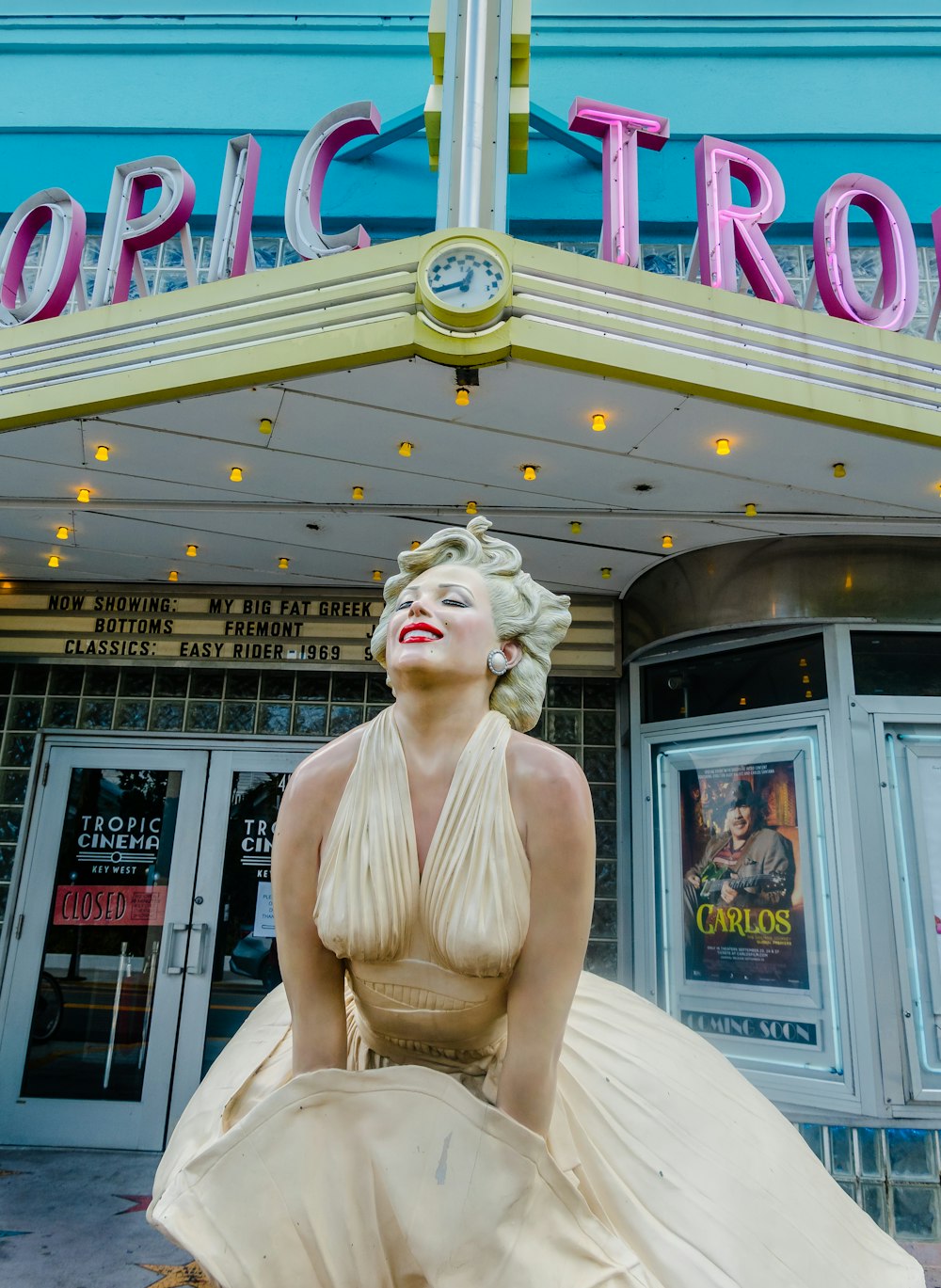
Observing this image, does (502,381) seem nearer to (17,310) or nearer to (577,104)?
(577,104)

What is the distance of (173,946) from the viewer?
17.5 feet

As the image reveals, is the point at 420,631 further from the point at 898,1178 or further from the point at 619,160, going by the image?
the point at 898,1178

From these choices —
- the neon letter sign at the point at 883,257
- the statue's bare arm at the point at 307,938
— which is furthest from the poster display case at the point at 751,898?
the statue's bare arm at the point at 307,938

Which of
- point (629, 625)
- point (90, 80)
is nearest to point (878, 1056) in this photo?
point (629, 625)

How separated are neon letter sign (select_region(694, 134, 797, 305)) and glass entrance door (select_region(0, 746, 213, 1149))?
4.11 m

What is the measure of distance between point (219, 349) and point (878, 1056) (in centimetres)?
437

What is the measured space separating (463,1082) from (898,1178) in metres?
3.89

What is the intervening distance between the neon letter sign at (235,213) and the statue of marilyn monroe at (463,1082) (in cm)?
307

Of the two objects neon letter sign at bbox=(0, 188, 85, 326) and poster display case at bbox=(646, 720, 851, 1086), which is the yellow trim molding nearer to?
neon letter sign at bbox=(0, 188, 85, 326)

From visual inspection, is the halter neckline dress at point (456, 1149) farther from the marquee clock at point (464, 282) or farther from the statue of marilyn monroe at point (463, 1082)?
the marquee clock at point (464, 282)

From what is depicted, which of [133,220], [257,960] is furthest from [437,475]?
[257,960]

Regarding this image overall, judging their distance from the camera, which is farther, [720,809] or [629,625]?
[629,625]

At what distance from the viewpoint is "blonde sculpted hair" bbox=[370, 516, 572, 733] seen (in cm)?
159

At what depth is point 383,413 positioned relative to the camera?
12.4ft
